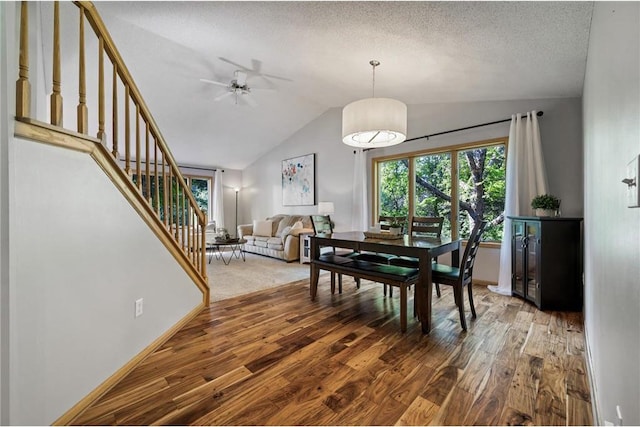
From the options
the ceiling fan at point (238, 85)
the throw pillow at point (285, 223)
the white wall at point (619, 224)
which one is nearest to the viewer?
the white wall at point (619, 224)

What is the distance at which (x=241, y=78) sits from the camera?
3.96m

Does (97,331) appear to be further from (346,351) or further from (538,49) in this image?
(538,49)

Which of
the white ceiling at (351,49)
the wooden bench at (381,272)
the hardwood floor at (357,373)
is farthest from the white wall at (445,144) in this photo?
the wooden bench at (381,272)

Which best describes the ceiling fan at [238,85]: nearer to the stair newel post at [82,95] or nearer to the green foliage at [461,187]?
the stair newel post at [82,95]

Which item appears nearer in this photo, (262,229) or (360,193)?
(360,193)

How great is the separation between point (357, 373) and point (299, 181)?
5.09 meters

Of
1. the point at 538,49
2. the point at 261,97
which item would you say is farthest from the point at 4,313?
the point at 261,97

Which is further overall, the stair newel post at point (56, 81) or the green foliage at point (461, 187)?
the green foliage at point (461, 187)

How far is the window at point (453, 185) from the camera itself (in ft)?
12.4

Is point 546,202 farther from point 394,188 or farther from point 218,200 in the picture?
point 218,200

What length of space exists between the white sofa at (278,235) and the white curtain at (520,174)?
3.38 meters

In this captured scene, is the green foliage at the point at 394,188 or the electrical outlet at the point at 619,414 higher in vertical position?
the green foliage at the point at 394,188

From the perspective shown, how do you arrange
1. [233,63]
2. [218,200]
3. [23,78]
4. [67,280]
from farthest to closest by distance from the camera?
1. [218,200]
2. [233,63]
3. [67,280]
4. [23,78]

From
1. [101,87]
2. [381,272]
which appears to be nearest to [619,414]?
[381,272]
